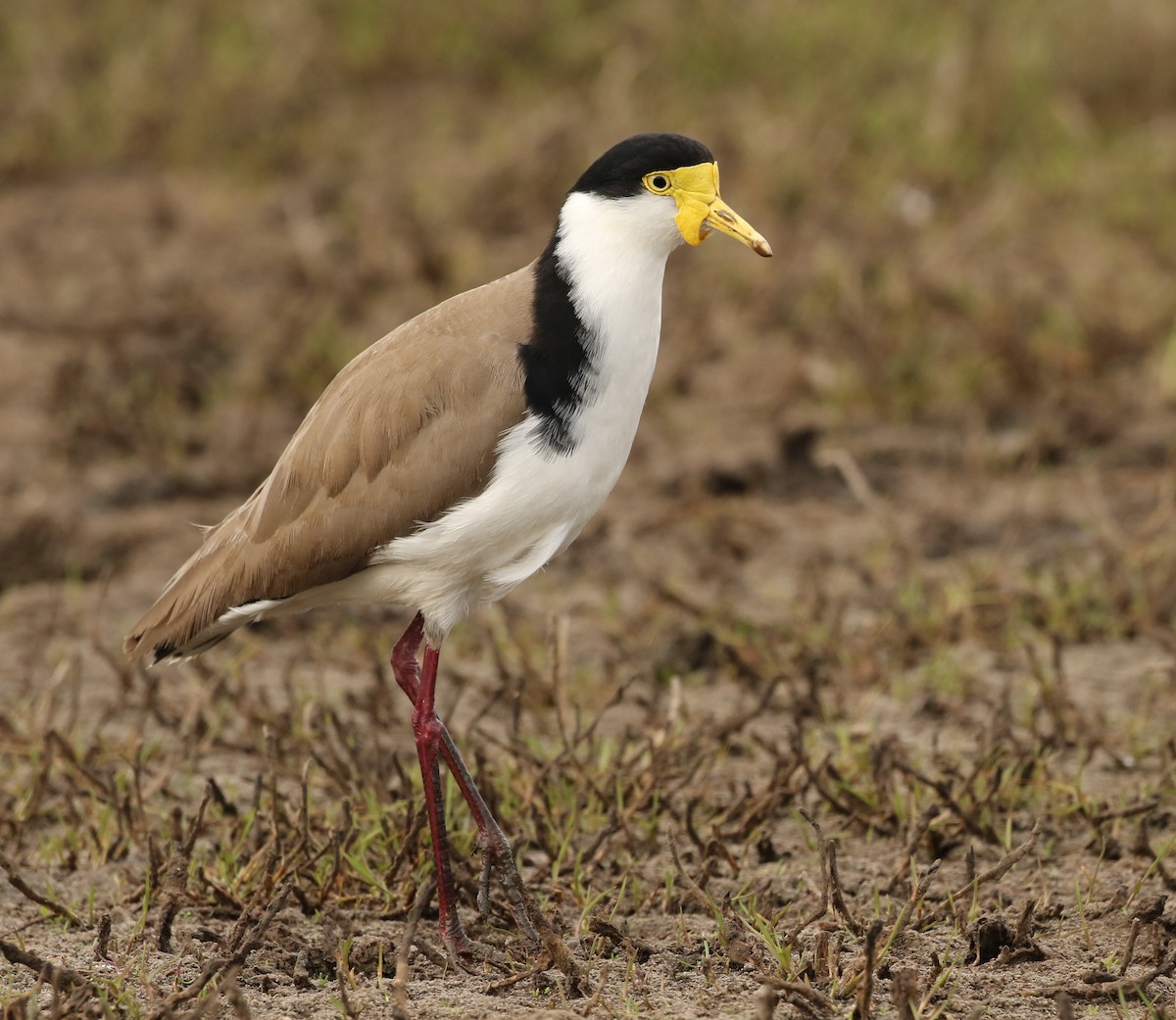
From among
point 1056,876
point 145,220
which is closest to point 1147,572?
point 1056,876

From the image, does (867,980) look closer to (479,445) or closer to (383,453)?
(479,445)

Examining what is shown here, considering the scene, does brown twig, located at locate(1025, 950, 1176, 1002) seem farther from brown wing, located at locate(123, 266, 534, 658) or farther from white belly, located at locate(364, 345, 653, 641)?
brown wing, located at locate(123, 266, 534, 658)

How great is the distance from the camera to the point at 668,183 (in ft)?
11.8

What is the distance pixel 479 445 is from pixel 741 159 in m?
4.83

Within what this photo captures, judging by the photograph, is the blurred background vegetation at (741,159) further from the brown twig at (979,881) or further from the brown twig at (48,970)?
the brown twig at (48,970)

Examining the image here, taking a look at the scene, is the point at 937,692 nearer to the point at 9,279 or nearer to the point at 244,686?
the point at 244,686

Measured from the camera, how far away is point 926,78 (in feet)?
28.3

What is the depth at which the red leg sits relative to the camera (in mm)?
3402

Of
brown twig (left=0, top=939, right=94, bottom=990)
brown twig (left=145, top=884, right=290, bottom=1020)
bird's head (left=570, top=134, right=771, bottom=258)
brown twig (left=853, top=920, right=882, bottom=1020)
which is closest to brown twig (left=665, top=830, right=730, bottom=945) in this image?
brown twig (left=853, top=920, right=882, bottom=1020)

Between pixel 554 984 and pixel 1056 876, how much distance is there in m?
1.17

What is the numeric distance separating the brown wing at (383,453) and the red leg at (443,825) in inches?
12.3

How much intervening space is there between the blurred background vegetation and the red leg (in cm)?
282

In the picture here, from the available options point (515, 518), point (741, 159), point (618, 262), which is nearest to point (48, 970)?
point (515, 518)

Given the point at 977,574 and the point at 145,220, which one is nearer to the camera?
the point at 977,574
